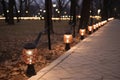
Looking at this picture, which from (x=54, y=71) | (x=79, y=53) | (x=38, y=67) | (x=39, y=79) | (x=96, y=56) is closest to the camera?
(x=39, y=79)

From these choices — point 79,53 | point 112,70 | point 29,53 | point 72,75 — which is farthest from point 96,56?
point 29,53

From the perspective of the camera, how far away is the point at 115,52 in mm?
13578

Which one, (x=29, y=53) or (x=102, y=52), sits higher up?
(x=29, y=53)

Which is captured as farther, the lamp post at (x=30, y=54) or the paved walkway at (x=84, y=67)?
the paved walkway at (x=84, y=67)

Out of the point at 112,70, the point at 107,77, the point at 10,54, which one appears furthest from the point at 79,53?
the point at 107,77

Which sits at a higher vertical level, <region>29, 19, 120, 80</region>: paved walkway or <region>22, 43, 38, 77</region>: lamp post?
<region>22, 43, 38, 77</region>: lamp post

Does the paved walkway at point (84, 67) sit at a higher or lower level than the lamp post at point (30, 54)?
lower

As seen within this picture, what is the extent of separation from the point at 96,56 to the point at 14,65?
347cm

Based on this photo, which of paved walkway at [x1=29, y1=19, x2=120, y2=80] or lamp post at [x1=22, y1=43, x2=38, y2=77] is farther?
paved walkway at [x1=29, y1=19, x2=120, y2=80]

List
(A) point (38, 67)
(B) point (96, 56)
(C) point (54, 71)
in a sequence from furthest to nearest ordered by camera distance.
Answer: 1. (B) point (96, 56)
2. (A) point (38, 67)
3. (C) point (54, 71)

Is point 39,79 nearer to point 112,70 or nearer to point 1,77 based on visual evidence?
point 1,77

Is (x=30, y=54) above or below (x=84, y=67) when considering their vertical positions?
above

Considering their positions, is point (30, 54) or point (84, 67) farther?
point (84, 67)

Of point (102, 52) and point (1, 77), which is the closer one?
point (1, 77)
